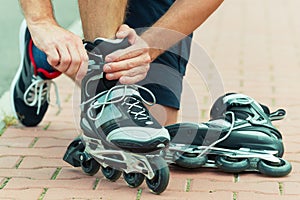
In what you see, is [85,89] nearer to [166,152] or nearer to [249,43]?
[166,152]

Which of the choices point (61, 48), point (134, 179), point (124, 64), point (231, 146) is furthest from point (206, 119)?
point (61, 48)

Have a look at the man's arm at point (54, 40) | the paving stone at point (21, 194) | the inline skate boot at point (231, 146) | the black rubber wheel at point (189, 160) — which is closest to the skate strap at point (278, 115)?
the inline skate boot at point (231, 146)

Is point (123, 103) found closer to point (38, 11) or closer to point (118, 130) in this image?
point (118, 130)

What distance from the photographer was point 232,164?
3.11 meters

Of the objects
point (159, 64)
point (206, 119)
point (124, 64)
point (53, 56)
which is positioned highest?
point (53, 56)

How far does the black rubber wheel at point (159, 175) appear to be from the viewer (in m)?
2.84

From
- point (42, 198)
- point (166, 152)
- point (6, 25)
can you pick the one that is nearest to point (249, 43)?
point (6, 25)

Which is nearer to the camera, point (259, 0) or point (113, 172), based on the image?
point (113, 172)

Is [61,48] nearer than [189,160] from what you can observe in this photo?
Yes

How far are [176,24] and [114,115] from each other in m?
0.45

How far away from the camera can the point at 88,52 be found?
2.89 meters

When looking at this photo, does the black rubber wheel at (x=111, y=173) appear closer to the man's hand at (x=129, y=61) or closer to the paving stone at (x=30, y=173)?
the paving stone at (x=30, y=173)

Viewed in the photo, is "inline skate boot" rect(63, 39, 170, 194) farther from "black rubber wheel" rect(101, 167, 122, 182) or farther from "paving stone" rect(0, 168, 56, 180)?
"paving stone" rect(0, 168, 56, 180)

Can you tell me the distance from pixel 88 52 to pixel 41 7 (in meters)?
0.25
